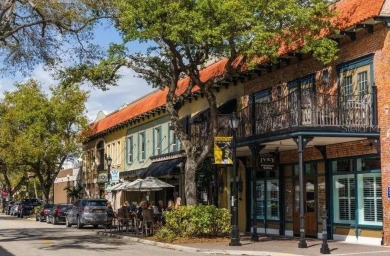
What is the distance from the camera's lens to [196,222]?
2291cm

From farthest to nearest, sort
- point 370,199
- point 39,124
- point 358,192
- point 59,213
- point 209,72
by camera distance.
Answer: point 39,124 < point 59,213 < point 209,72 < point 358,192 < point 370,199

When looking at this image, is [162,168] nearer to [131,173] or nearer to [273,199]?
[131,173]

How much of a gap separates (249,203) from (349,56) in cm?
979

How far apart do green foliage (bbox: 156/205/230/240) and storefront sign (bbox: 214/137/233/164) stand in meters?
1.95

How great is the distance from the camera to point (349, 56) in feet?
70.0

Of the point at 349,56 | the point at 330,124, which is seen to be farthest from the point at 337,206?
the point at 349,56

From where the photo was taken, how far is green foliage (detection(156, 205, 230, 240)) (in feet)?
75.2

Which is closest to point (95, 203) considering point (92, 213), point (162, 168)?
point (92, 213)

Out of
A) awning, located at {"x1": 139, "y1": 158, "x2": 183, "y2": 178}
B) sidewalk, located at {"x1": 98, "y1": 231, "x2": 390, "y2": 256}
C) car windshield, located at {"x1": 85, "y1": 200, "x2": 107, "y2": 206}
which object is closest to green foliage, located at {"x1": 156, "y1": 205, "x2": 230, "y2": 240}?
sidewalk, located at {"x1": 98, "y1": 231, "x2": 390, "y2": 256}

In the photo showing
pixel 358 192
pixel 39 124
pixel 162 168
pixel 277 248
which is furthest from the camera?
pixel 39 124

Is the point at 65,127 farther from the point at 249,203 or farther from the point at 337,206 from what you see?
the point at 337,206

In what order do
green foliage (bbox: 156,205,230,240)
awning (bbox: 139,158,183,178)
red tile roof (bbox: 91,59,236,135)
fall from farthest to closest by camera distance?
awning (bbox: 139,158,183,178) < red tile roof (bbox: 91,59,236,135) < green foliage (bbox: 156,205,230,240)

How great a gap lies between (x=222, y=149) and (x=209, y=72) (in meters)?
10.7

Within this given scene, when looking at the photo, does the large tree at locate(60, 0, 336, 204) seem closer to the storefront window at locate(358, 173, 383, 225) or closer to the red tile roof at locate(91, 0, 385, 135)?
the red tile roof at locate(91, 0, 385, 135)
